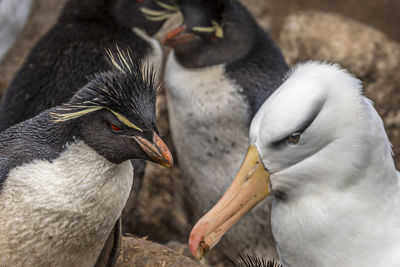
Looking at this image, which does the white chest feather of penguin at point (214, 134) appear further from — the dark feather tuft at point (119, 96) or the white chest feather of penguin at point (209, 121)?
the dark feather tuft at point (119, 96)

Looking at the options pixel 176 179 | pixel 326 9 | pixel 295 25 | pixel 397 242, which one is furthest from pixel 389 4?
pixel 397 242

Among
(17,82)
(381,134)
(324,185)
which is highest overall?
(381,134)

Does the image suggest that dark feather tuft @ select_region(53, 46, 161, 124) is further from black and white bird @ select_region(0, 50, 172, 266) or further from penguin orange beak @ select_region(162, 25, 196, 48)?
penguin orange beak @ select_region(162, 25, 196, 48)

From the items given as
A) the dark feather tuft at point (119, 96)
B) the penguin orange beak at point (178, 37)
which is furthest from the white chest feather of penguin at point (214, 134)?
the dark feather tuft at point (119, 96)

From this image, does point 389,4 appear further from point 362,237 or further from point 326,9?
point 362,237

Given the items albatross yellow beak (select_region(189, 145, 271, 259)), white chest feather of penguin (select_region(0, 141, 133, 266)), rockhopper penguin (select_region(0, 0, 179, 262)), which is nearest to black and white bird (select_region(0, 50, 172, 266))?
white chest feather of penguin (select_region(0, 141, 133, 266))

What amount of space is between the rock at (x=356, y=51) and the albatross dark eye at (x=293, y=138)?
2.63m

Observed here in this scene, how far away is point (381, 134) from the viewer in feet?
6.33

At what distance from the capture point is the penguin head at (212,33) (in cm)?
326

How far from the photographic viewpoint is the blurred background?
13.6 ft

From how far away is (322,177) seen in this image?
6.30ft

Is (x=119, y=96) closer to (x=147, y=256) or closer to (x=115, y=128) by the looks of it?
(x=115, y=128)

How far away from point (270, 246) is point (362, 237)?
53.7 inches

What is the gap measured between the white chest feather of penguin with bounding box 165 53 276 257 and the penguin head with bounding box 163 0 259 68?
0.08 m
